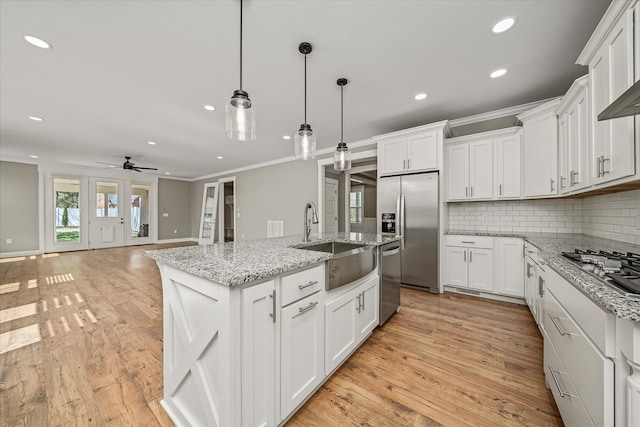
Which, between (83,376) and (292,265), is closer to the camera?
(292,265)

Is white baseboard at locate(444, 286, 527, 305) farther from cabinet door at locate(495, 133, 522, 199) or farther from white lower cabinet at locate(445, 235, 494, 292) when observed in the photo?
cabinet door at locate(495, 133, 522, 199)

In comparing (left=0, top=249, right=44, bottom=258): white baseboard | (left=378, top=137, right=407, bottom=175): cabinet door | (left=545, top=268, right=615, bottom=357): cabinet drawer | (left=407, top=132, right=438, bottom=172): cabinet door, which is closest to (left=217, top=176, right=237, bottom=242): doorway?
(left=0, top=249, right=44, bottom=258): white baseboard

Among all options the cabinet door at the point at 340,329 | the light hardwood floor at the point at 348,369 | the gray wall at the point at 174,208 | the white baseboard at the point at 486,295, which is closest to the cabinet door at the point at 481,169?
the white baseboard at the point at 486,295

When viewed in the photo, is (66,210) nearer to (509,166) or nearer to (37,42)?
(37,42)

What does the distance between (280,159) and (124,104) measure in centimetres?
354

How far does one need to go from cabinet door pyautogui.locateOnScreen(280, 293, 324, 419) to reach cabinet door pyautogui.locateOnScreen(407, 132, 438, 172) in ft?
9.10

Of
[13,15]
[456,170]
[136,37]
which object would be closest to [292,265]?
[136,37]

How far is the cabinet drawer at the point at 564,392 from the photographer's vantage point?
1016 millimetres

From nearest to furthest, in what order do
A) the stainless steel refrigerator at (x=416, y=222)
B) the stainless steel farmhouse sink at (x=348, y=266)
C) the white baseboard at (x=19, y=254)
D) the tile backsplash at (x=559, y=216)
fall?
the stainless steel farmhouse sink at (x=348, y=266), the tile backsplash at (x=559, y=216), the stainless steel refrigerator at (x=416, y=222), the white baseboard at (x=19, y=254)

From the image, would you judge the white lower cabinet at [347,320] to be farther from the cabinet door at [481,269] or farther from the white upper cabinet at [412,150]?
the white upper cabinet at [412,150]

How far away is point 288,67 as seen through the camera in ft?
7.86

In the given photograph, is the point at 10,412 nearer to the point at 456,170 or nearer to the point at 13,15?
the point at 13,15

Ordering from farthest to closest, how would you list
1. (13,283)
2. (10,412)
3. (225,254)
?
(13,283)
(225,254)
(10,412)

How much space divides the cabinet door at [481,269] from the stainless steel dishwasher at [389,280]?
1.33 m
